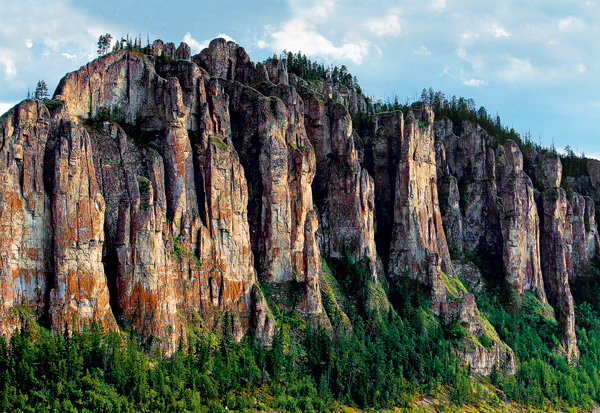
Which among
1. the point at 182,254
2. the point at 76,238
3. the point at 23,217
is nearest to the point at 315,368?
the point at 182,254

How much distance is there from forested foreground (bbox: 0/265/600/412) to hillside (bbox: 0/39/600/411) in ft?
1.71

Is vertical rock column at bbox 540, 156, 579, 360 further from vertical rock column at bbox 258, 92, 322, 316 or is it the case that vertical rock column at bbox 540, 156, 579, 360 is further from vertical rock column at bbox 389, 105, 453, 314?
vertical rock column at bbox 258, 92, 322, 316

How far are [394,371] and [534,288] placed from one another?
203 ft

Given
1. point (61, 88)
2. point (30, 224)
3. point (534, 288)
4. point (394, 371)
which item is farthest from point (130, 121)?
point (534, 288)

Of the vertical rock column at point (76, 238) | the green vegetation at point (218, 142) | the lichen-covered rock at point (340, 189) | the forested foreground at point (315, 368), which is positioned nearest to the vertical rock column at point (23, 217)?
the vertical rock column at point (76, 238)

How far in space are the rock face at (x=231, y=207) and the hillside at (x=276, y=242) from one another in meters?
0.33

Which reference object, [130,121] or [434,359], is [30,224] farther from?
[434,359]

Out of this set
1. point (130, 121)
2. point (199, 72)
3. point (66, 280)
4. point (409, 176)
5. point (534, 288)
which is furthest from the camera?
point (534, 288)

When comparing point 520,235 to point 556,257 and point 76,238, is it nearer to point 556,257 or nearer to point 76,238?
point 556,257

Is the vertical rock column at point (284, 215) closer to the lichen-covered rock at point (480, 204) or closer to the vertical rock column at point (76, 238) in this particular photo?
the vertical rock column at point (76, 238)

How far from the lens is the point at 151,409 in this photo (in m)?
103

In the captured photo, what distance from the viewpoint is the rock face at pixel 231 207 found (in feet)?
354

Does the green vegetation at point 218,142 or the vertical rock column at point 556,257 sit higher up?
the green vegetation at point 218,142

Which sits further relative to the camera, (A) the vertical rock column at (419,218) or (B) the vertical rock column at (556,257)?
(B) the vertical rock column at (556,257)
